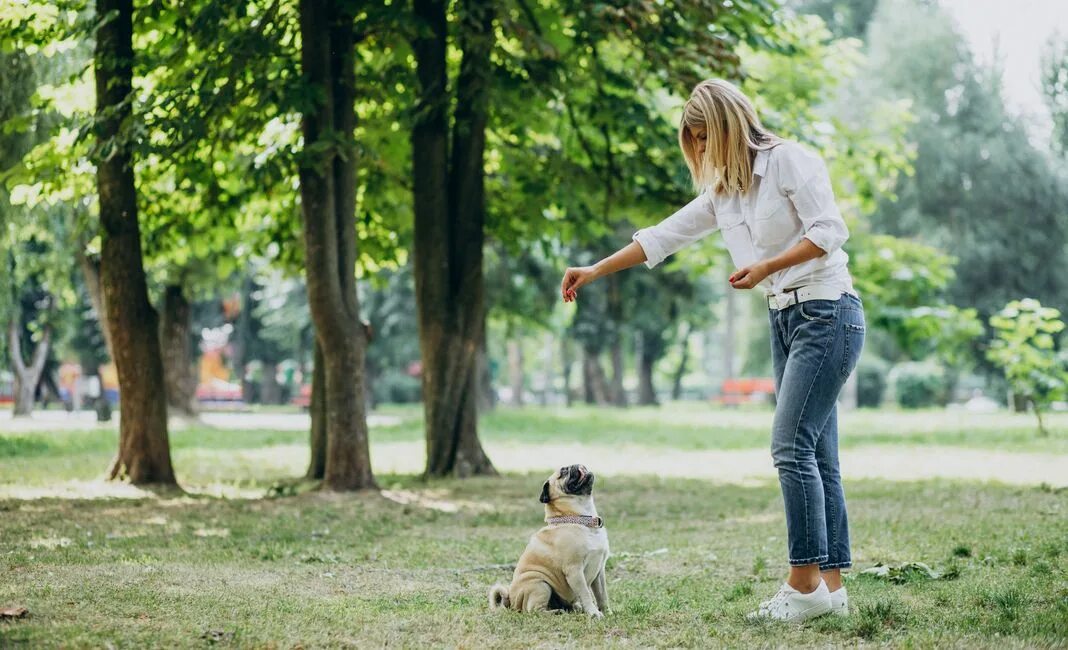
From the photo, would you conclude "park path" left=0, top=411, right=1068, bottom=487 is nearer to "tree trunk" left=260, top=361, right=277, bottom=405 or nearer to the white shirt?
the white shirt

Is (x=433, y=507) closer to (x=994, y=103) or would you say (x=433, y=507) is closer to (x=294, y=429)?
(x=294, y=429)

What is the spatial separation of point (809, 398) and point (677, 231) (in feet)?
3.68

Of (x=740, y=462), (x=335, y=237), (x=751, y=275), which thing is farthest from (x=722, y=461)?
(x=751, y=275)

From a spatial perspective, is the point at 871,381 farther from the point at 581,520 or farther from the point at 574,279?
the point at 581,520

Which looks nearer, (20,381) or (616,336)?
(20,381)

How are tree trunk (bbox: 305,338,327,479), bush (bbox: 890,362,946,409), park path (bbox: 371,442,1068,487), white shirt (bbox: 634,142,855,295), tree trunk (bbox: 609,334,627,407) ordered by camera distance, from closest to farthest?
1. white shirt (bbox: 634,142,855,295)
2. tree trunk (bbox: 305,338,327,479)
3. park path (bbox: 371,442,1068,487)
4. bush (bbox: 890,362,946,409)
5. tree trunk (bbox: 609,334,627,407)

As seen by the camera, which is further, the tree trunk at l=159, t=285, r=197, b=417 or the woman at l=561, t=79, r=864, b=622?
the tree trunk at l=159, t=285, r=197, b=417

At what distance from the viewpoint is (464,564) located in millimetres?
8031

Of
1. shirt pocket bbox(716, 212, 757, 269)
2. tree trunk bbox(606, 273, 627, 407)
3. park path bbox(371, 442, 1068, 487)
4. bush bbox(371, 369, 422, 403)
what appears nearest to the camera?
shirt pocket bbox(716, 212, 757, 269)

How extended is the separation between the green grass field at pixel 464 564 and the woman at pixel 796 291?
14.0 inches

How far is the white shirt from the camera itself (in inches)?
209

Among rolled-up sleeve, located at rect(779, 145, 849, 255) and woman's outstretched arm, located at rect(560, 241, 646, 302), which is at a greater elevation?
rolled-up sleeve, located at rect(779, 145, 849, 255)

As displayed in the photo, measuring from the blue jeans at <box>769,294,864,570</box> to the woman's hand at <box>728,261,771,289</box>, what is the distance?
0.32 metres

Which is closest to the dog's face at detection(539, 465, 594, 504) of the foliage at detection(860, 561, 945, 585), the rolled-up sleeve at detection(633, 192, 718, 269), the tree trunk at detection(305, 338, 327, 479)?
the rolled-up sleeve at detection(633, 192, 718, 269)
